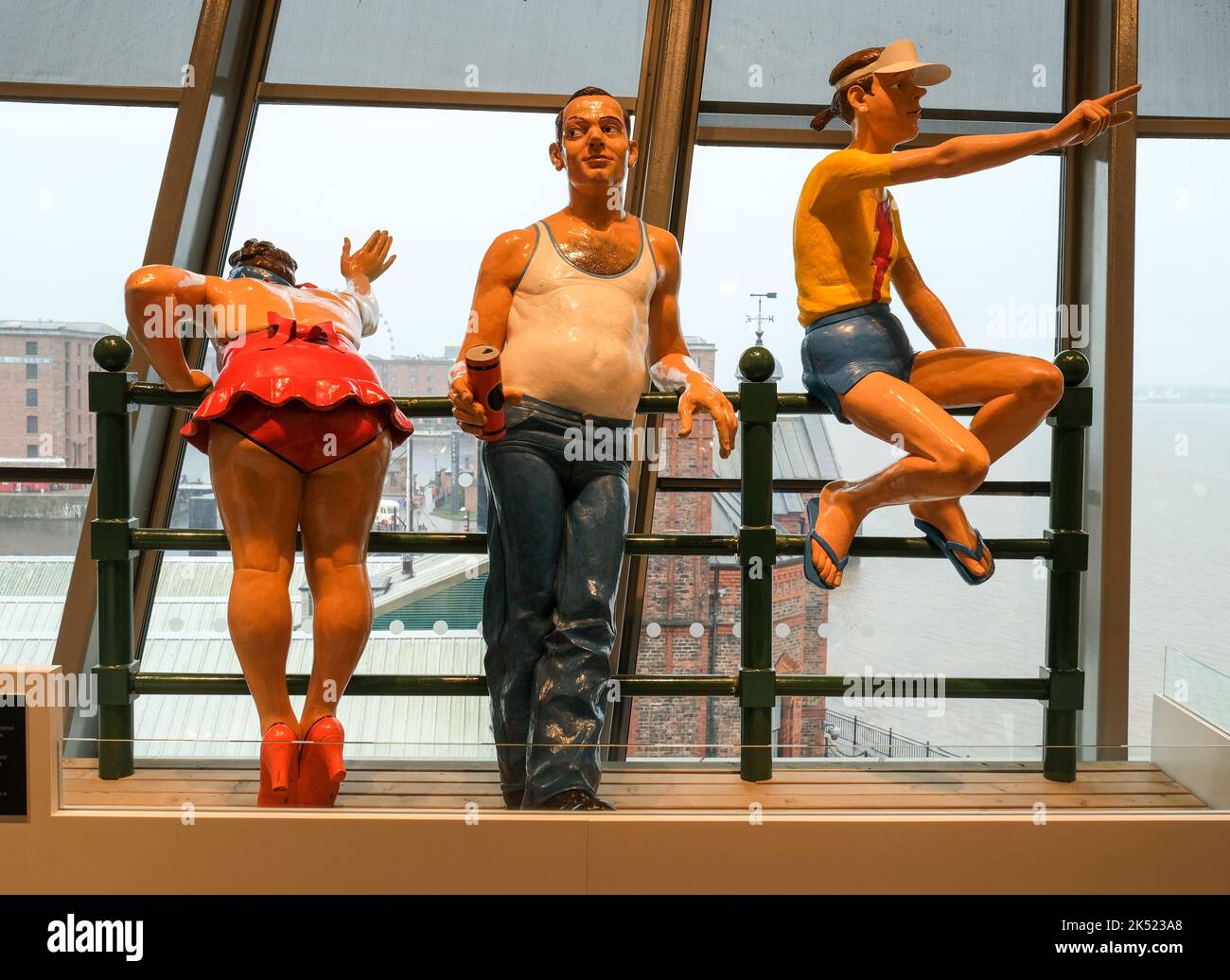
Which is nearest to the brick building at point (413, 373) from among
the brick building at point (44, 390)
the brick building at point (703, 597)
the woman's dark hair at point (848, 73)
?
the brick building at point (703, 597)

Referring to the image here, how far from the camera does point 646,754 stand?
5.59 ft

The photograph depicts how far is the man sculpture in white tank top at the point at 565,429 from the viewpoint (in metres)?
1.88

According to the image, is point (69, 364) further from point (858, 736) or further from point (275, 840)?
point (858, 736)

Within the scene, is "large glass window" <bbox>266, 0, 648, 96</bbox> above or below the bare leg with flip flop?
above

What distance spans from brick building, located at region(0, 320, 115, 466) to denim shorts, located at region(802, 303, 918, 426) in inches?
74.5

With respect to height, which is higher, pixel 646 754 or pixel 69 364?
pixel 69 364

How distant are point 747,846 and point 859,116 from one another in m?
1.22

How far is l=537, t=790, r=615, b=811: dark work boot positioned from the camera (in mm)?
1723

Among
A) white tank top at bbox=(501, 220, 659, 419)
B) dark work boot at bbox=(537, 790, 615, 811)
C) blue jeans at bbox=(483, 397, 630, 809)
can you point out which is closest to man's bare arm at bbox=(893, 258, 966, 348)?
white tank top at bbox=(501, 220, 659, 419)

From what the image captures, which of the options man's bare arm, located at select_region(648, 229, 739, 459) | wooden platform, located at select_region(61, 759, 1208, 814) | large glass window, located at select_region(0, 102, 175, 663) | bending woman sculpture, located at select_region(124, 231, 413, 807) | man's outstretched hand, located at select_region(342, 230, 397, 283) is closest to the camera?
wooden platform, located at select_region(61, 759, 1208, 814)

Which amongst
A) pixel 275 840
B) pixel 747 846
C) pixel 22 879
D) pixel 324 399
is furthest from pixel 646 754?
pixel 22 879

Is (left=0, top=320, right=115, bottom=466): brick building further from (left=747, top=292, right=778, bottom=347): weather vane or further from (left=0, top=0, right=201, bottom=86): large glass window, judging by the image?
(left=747, top=292, right=778, bottom=347): weather vane

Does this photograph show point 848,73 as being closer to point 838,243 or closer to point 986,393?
point 838,243
